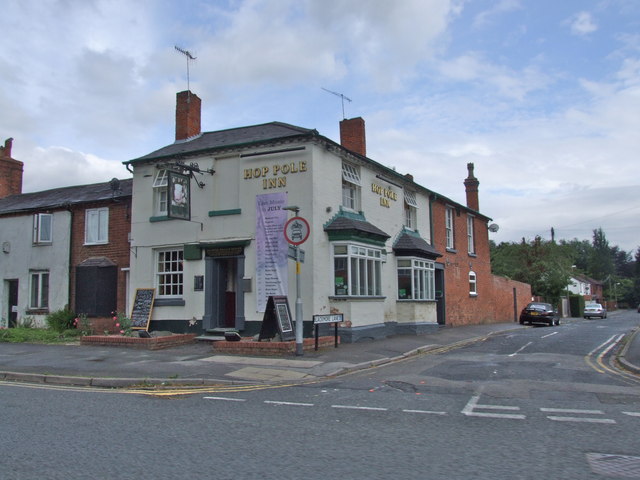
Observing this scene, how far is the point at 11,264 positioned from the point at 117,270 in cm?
565

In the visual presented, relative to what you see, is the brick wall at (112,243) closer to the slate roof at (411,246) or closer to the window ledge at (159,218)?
the window ledge at (159,218)

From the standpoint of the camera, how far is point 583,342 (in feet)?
55.3

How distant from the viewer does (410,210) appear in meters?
21.7

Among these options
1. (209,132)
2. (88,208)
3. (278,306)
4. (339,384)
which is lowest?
(339,384)

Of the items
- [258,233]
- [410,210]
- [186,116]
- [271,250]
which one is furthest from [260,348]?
[410,210]

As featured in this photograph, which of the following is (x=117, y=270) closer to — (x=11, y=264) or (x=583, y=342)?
(x=11, y=264)

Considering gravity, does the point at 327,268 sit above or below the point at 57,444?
above

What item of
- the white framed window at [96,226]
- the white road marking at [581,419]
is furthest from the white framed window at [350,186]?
the white road marking at [581,419]

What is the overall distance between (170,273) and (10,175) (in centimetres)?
1522

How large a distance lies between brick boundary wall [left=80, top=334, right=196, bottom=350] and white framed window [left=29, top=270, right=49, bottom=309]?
6.56m

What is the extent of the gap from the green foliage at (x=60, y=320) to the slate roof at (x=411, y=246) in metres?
12.2

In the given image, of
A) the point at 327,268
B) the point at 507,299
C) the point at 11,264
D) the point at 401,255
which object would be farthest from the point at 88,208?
the point at 507,299

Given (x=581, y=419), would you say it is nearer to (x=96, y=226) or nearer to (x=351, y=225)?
(x=351, y=225)

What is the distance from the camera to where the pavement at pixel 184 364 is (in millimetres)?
9758
